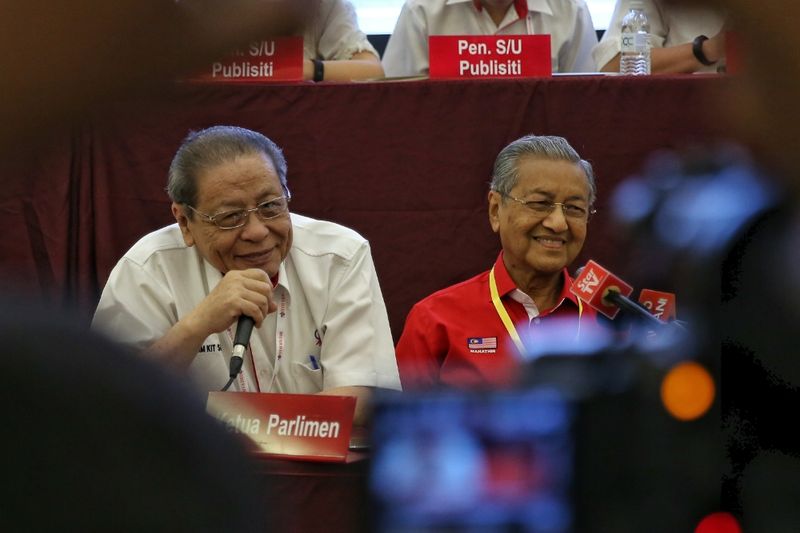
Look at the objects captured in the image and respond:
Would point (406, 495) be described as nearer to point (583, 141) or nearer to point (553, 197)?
point (553, 197)

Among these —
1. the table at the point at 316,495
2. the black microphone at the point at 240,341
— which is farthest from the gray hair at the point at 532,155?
the table at the point at 316,495

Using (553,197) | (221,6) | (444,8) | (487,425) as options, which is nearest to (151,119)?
(221,6)

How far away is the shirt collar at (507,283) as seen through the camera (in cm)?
281

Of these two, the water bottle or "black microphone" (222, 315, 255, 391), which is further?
the water bottle

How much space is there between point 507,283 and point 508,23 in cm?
124

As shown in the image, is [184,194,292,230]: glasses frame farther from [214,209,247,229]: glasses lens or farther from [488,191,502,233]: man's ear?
[488,191,502,233]: man's ear

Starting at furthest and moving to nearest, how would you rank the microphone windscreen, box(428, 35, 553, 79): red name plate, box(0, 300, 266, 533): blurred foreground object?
box(428, 35, 553, 79): red name plate < the microphone windscreen < box(0, 300, 266, 533): blurred foreground object

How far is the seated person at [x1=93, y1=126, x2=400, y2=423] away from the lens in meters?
2.65

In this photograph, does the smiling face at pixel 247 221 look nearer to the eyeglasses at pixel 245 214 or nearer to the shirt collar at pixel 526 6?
the eyeglasses at pixel 245 214

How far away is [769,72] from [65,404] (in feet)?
0.95

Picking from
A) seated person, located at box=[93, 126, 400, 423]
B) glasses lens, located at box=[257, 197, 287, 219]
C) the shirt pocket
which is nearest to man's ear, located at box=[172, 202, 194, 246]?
seated person, located at box=[93, 126, 400, 423]

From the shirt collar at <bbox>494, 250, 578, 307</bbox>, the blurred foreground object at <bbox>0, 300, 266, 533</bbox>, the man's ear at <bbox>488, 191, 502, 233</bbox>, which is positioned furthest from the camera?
the man's ear at <bbox>488, 191, 502, 233</bbox>

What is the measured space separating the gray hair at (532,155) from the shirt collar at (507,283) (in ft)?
0.60

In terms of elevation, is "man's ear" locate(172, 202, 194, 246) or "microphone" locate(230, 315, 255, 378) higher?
"man's ear" locate(172, 202, 194, 246)
